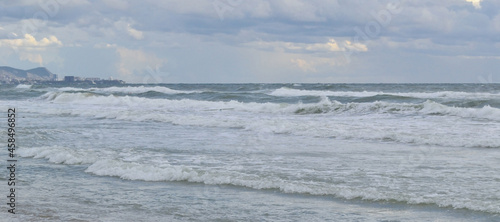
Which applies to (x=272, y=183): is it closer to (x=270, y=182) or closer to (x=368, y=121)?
(x=270, y=182)

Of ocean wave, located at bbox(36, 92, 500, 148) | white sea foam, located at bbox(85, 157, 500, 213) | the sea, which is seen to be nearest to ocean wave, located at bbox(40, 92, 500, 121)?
ocean wave, located at bbox(36, 92, 500, 148)

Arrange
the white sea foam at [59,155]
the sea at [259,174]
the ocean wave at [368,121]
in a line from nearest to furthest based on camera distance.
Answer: the sea at [259,174] → the white sea foam at [59,155] → the ocean wave at [368,121]

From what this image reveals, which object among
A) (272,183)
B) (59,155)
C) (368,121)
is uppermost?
(368,121)

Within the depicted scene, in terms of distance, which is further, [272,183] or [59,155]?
[59,155]

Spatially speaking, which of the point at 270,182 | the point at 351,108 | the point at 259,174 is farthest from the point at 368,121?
the point at 270,182

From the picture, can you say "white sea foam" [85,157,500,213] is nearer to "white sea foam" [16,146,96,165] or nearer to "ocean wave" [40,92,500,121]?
"white sea foam" [16,146,96,165]

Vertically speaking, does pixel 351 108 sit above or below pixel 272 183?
above

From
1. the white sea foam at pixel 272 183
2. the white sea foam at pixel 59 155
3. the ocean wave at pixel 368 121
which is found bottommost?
the white sea foam at pixel 59 155

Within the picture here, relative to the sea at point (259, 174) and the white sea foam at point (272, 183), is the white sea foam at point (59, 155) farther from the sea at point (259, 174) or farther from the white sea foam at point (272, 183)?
the white sea foam at point (272, 183)

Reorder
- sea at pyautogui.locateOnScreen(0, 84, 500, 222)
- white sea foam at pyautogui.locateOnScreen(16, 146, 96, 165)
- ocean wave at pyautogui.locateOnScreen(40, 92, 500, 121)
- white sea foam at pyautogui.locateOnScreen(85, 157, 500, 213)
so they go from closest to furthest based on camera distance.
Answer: sea at pyautogui.locateOnScreen(0, 84, 500, 222) < white sea foam at pyautogui.locateOnScreen(85, 157, 500, 213) < white sea foam at pyautogui.locateOnScreen(16, 146, 96, 165) < ocean wave at pyautogui.locateOnScreen(40, 92, 500, 121)

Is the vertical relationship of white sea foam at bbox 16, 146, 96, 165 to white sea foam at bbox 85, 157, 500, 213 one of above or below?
below

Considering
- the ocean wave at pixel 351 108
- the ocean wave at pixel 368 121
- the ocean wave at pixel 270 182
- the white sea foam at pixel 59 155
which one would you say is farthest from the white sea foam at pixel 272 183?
the ocean wave at pixel 351 108

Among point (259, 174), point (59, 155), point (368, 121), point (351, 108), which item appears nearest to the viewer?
point (259, 174)

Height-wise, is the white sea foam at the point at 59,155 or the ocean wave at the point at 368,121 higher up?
the ocean wave at the point at 368,121
